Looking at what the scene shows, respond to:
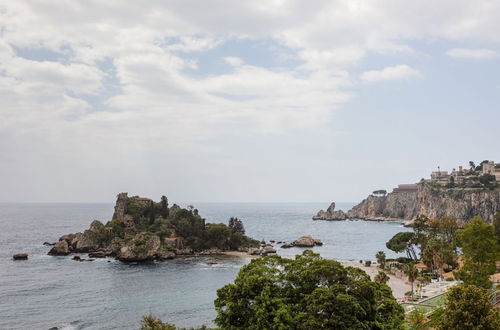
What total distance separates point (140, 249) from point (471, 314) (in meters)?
94.7

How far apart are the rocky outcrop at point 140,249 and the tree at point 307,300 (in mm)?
81345

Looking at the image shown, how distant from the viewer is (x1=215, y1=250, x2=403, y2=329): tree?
29891 millimetres

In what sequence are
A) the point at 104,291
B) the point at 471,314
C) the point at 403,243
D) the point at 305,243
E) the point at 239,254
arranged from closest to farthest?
the point at 471,314 → the point at 104,291 → the point at 403,243 → the point at 239,254 → the point at 305,243

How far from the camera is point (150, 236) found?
115 meters

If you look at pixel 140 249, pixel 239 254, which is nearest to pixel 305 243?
pixel 239 254

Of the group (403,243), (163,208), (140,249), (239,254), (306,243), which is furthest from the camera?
(306,243)

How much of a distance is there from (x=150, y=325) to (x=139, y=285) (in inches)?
1688

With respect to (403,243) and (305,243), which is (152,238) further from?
(403,243)

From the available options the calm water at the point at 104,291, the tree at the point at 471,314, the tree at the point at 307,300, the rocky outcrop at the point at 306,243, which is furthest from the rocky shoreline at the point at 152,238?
the tree at the point at 471,314

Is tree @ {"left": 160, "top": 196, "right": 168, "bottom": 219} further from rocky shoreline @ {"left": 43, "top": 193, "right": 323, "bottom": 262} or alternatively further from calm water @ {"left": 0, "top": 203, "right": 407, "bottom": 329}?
calm water @ {"left": 0, "top": 203, "right": 407, "bottom": 329}

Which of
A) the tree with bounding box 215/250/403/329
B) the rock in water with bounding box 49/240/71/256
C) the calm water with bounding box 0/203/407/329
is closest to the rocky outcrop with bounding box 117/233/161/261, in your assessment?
the calm water with bounding box 0/203/407/329

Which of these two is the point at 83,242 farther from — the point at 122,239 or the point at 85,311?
the point at 85,311

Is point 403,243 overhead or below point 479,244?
below

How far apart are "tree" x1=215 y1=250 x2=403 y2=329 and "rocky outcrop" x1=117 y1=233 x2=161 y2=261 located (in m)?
81.3
